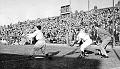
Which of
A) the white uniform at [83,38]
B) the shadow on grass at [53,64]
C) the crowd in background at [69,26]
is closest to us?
the shadow on grass at [53,64]

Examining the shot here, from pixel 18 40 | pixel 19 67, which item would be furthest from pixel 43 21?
pixel 19 67

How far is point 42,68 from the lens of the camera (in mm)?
8320

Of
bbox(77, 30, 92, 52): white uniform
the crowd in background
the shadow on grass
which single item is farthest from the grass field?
the crowd in background

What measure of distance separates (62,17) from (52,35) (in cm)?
625

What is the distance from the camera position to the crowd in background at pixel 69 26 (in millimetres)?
21078

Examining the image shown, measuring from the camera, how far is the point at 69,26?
23.6 meters

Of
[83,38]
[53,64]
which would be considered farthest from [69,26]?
[53,64]

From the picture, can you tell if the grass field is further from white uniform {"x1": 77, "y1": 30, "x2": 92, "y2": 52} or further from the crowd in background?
the crowd in background

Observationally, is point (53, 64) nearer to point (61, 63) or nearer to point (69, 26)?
point (61, 63)

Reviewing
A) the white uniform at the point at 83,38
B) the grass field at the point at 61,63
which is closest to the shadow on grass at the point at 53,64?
the grass field at the point at 61,63

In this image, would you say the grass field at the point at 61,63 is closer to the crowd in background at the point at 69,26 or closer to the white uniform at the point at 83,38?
the white uniform at the point at 83,38

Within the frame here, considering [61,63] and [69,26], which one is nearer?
[61,63]

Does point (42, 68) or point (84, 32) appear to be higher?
point (84, 32)

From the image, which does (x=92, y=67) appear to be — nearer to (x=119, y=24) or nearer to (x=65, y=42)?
(x=119, y=24)
